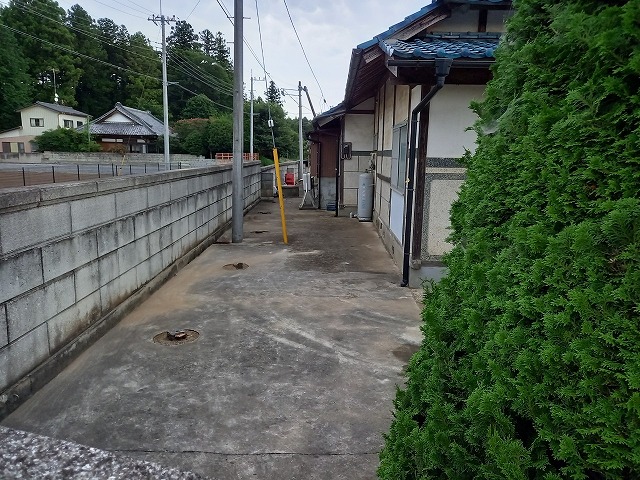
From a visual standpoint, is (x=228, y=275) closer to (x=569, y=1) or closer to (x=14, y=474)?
(x=14, y=474)

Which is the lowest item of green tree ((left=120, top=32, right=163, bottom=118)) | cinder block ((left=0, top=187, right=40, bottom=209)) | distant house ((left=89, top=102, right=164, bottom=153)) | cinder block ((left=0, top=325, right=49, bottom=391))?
cinder block ((left=0, top=325, right=49, bottom=391))

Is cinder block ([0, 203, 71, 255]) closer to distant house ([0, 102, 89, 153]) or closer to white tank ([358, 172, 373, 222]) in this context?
white tank ([358, 172, 373, 222])

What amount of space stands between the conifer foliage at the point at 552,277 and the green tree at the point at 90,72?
195 feet

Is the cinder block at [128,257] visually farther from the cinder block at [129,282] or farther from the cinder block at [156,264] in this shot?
the cinder block at [156,264]

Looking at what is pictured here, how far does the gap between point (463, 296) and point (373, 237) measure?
26.7ft

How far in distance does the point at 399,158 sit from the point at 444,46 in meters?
2.00

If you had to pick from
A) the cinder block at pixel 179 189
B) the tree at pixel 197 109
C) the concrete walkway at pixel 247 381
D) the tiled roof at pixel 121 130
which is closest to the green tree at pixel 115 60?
the tree at pixel 197 109

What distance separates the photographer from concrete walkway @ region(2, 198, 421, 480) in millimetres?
2676

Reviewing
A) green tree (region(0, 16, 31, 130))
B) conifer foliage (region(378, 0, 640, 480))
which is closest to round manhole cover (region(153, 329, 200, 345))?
conifer foliage (region(378, 0, 640, 480))

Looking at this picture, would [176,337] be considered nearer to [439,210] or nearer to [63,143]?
[439,210]

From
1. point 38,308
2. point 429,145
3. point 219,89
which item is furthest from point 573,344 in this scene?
point 219,89

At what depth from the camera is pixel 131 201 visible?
5078 millimetres

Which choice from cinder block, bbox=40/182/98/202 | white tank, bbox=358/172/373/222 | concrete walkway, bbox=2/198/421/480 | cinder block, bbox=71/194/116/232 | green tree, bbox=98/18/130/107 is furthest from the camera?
green tree, bbox=98/18/130/107

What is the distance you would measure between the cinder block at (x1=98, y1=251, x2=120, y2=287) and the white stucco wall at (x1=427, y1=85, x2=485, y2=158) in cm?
397
